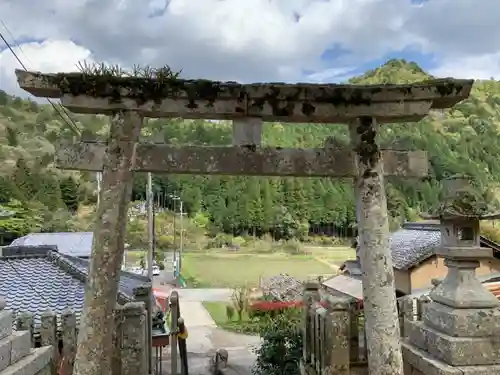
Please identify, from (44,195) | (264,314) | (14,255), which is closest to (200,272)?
(264,314)

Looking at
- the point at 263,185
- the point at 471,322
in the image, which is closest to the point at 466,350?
the point at 471,322

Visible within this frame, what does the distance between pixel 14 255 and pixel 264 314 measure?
17.6 meters

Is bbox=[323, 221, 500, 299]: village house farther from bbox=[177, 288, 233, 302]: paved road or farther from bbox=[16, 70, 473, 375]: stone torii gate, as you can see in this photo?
bbox=[177, 288, 233, 302]: paved road

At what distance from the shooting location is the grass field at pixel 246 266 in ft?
135

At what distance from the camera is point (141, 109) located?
A: 5121 millimetres

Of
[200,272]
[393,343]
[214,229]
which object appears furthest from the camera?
[214,229]

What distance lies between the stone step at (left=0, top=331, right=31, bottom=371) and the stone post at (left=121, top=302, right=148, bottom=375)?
1090 mm

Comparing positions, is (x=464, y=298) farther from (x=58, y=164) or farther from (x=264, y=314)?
(x=264, y=314)

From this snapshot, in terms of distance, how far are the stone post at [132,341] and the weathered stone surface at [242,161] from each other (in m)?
1.60

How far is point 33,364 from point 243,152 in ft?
9.55

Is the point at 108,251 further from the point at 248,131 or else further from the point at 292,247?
the point at 292,247

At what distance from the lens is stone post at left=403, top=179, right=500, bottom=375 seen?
4461mm

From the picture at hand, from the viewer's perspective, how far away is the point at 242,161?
526 cm

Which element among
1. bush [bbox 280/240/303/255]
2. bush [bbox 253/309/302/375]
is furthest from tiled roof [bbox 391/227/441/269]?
bush [bbox 280/240/303/255]
